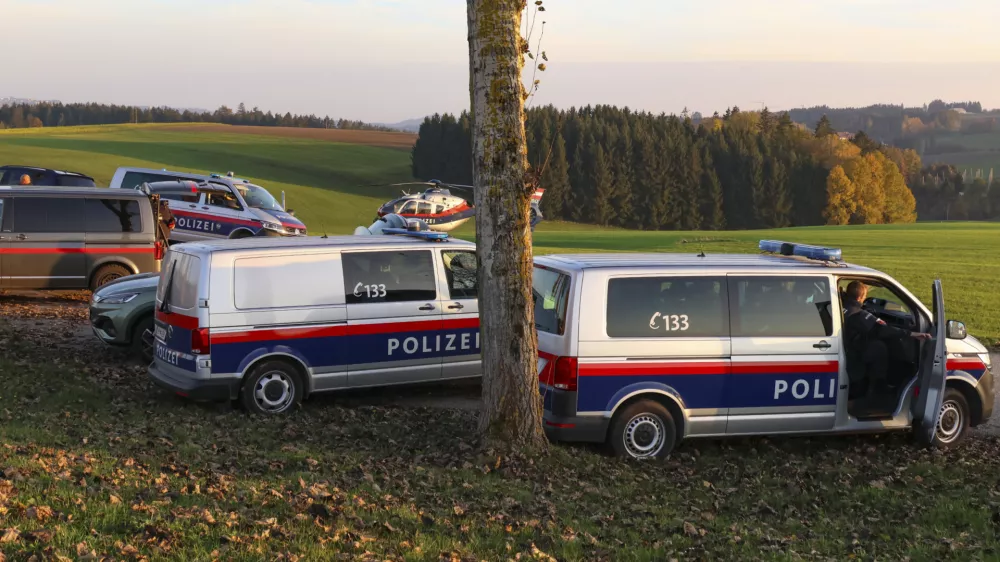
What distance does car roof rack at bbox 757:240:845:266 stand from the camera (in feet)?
30.8

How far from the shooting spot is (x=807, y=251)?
9.64 m

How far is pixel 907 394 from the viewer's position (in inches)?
369

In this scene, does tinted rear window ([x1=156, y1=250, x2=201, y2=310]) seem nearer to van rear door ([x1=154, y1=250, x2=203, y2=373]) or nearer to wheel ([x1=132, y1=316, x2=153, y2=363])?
van rear door ([x1=154, y1=250, x2=203, y2=373])

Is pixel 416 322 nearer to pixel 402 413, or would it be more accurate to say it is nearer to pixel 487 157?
pixel 402 413

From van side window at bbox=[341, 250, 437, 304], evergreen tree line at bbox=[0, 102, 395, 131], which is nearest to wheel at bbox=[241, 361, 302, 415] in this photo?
van side window at bbox=[341, 250, 437, 304]

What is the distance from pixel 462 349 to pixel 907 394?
4558 mm

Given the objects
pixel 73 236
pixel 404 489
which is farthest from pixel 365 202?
pixel 404 489

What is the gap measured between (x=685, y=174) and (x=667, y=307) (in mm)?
99083

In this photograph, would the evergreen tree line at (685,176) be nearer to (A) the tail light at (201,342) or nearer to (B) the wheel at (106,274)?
(B) the wheel at (106,274)

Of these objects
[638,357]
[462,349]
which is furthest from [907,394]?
[462,349]

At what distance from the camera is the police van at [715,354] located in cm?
846

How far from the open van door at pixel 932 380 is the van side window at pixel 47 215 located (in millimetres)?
13106

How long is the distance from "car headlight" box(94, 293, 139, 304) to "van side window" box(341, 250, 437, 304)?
139 inches

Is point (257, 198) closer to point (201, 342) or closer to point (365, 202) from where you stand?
point (201, 342)
